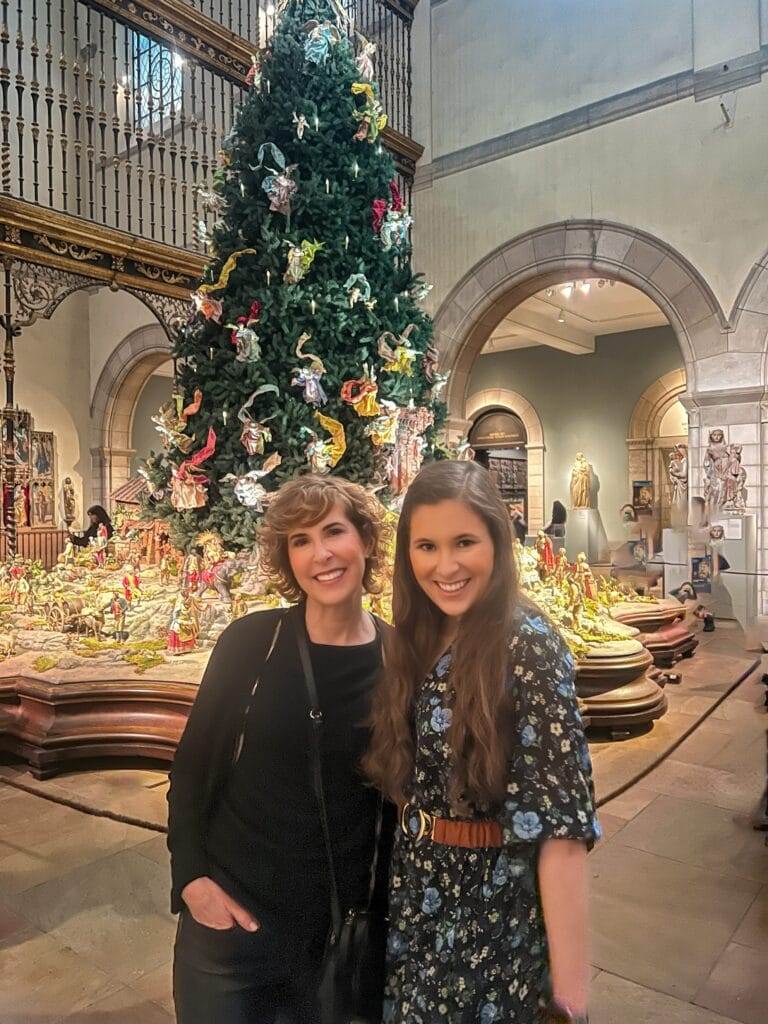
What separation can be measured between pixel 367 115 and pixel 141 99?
606 centimetres

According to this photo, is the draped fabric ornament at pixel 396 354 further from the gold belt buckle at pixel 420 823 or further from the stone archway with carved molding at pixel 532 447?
the stone archway with carved molding at pixel 532 447

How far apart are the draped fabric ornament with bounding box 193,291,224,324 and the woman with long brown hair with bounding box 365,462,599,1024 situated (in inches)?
150

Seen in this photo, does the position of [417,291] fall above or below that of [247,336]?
above

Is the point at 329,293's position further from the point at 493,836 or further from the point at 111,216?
the point at 111,216

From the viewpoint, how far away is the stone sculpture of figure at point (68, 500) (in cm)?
1218

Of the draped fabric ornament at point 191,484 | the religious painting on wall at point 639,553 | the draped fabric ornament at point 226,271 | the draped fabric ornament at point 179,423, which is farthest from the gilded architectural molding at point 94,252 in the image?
the religious painting on wall at point 639,553

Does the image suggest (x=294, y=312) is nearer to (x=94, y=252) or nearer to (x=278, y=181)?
(x=278, y=181)

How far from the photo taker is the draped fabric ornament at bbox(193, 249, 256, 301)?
4.56 metres

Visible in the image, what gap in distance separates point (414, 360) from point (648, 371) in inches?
375

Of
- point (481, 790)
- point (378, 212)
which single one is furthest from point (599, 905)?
point (378, 212)

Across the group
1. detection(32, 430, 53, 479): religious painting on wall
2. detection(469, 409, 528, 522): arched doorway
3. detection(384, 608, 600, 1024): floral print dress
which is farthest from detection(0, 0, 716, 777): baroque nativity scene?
detection(469, 409, 528, 522): arched doorway

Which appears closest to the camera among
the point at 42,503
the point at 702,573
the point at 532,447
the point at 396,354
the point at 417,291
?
the point at 396,354

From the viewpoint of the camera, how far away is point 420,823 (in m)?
1.12

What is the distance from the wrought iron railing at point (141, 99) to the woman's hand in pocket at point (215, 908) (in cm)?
472
